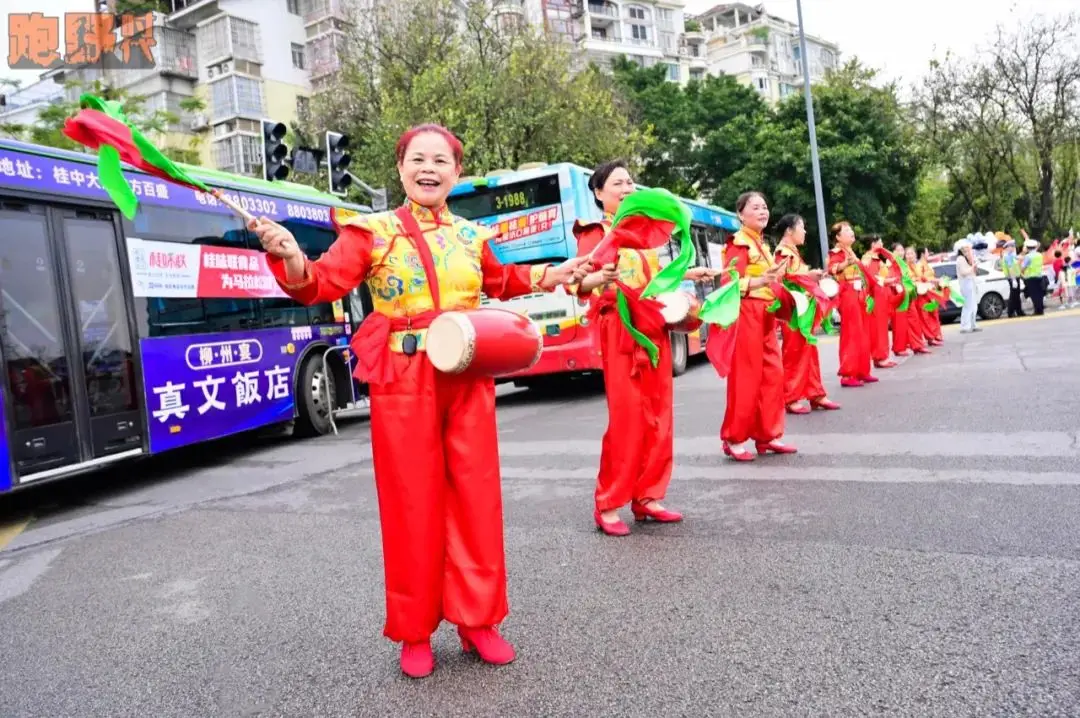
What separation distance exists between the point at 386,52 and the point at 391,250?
21.5 m

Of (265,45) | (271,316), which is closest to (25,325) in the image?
(271,316)

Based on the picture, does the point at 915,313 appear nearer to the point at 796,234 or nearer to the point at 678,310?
the point at 796,234

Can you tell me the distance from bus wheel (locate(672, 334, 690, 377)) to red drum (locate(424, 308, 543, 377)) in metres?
10.7

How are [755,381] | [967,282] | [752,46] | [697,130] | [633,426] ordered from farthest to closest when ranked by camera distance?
[752,46]
[697,130]
[967,282]
[755,381]
[633,426]

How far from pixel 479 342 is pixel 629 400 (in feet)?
5.78

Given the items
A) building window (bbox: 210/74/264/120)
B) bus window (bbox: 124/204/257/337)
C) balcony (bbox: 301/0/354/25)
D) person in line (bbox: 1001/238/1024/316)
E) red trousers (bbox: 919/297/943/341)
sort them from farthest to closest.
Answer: balcony (bbox: 301/0/354/25)
building window (bbox: 210/74/264/120)
person in line (bbox: 1001/238/1024/316)
red trousers (bbox: 919/297/943/341)
bus window (bbox: 124/204/257/337)

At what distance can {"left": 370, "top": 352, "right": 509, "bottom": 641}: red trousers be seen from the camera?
290 cm

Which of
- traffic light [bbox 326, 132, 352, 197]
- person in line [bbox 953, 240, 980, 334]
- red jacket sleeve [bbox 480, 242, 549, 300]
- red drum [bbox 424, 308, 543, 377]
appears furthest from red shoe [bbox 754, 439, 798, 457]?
person in line [bbox 953, 240, 980, 334]

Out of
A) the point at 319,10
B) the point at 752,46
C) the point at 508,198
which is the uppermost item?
the point at 752,46

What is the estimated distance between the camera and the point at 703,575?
12.0 ft

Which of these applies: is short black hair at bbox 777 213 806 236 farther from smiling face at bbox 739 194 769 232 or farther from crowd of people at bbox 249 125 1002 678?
crowd of people at bbox 249 125 1002 678

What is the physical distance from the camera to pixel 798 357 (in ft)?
26.0

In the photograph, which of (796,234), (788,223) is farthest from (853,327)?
(796,234)

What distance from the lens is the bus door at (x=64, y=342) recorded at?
6676mm
